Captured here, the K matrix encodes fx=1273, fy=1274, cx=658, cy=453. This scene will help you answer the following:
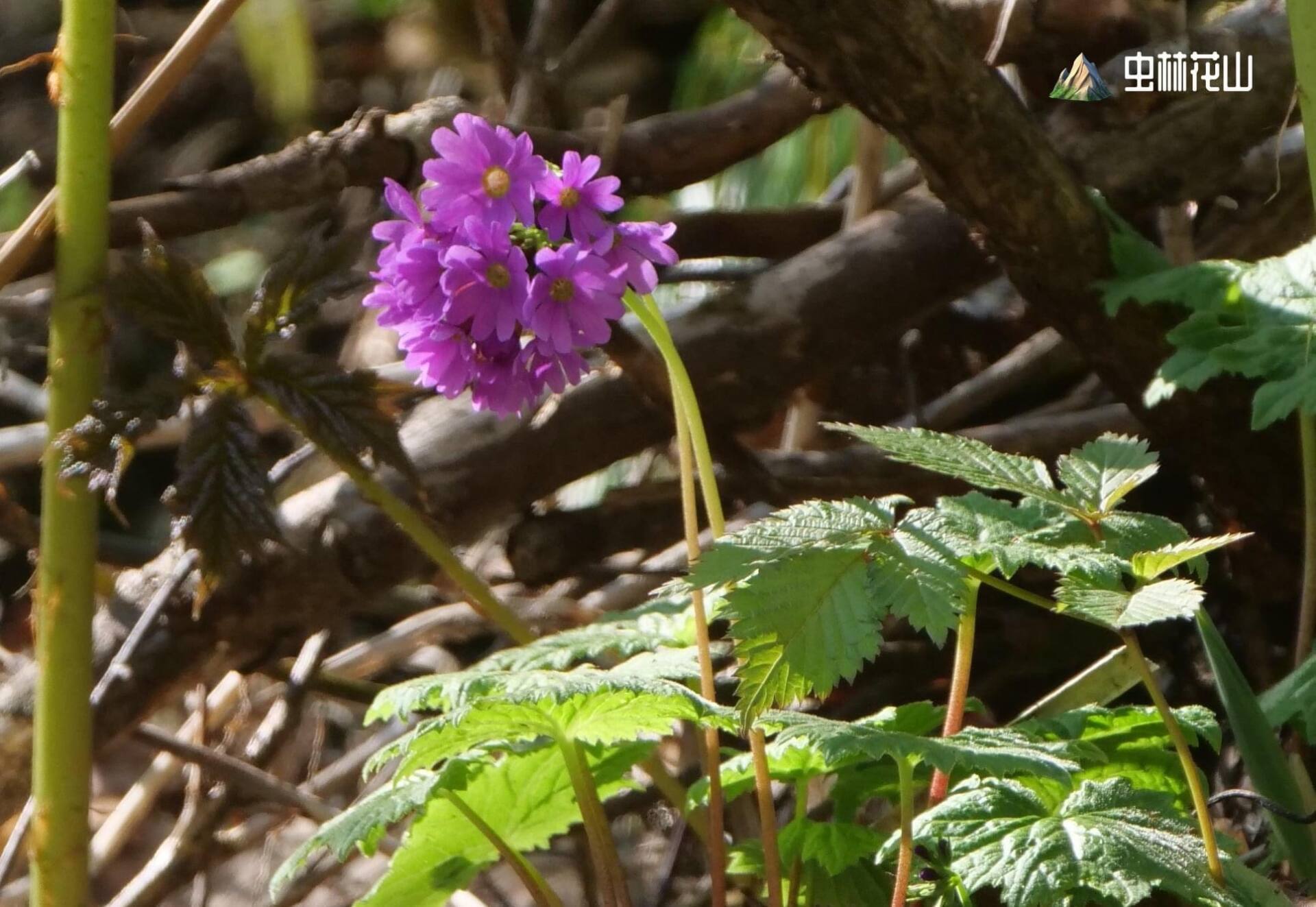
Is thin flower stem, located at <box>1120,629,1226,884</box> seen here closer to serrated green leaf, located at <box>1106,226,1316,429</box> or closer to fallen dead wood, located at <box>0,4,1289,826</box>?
serrated green leaf, located at <box>1106,226,1316,429</box>

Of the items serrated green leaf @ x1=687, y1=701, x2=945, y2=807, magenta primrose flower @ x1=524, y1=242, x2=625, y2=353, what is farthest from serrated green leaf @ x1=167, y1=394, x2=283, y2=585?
serrated green leaf @ x1=687, y1=701, x2=945, y2=807

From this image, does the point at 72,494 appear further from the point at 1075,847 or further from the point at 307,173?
the point at 1075,847

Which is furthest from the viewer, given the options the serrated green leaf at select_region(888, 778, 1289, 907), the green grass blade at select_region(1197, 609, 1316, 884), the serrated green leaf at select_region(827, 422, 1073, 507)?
the green grass blade at select_region(1197, 609, 1316, 884)

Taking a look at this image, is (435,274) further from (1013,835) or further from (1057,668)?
(1057,668)

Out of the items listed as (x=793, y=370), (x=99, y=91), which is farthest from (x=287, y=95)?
(x=99, y=91)

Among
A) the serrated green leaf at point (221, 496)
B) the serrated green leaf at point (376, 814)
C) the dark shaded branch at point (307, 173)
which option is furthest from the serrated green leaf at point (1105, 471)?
the dark shaded branch at point (307, 173)

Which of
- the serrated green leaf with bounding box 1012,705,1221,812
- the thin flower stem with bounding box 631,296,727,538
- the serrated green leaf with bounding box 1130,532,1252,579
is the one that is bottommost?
the serrated green leaf with bounding box 1012,705,1221,812

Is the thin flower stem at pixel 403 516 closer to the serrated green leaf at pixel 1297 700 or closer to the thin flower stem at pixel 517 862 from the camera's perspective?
the thin flower stem at pixel 517 862
